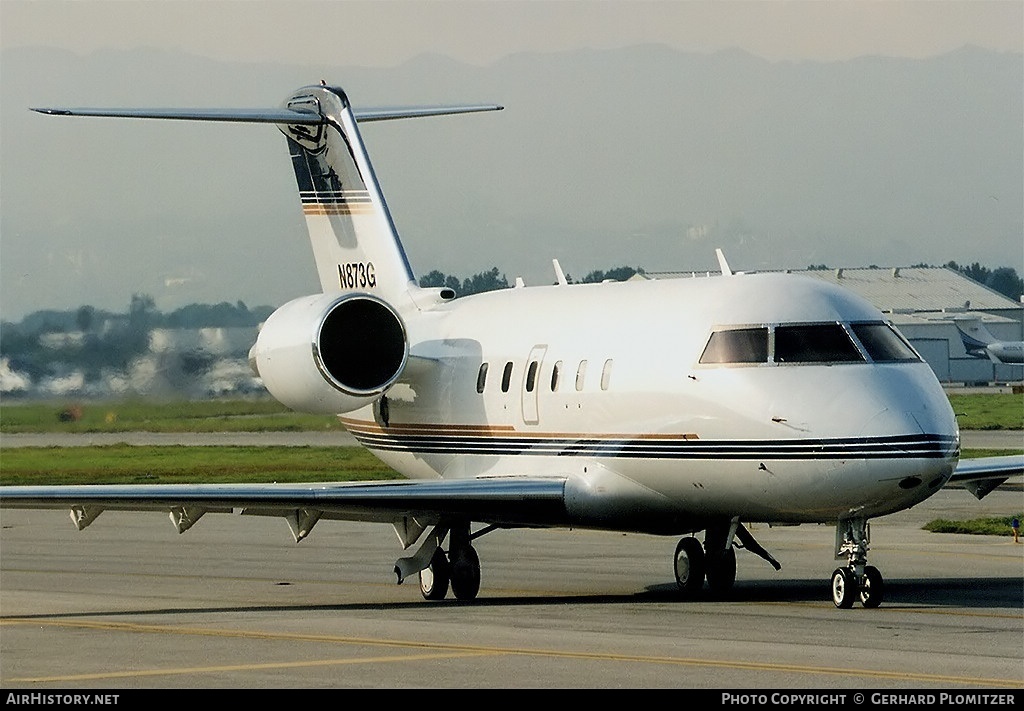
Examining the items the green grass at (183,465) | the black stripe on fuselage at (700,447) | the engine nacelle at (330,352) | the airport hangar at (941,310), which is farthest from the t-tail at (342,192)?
the airport hangar at (941,310)

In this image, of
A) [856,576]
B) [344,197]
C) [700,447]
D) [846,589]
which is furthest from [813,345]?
[344,197]

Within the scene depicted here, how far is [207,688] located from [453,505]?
7008 mm

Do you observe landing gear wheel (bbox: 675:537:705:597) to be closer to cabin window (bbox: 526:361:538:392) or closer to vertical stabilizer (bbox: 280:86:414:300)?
cabin window (bbox: 526:361:538:392)

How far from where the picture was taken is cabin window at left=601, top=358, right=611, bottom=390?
2028 centimetres

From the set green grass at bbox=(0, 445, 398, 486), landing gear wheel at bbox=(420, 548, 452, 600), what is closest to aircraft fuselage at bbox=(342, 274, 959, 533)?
landing gear wheel at bbox=(420, 548, 452, 600)

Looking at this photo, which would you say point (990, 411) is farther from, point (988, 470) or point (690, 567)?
point (690, 567)

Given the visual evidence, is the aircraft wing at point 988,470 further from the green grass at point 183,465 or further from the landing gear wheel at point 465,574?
the green grass at point 183,465

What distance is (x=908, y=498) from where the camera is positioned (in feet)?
58.3

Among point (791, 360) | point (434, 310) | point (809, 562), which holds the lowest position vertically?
point (809, 562)

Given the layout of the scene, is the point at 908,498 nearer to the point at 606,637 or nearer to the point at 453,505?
the point at 606,637

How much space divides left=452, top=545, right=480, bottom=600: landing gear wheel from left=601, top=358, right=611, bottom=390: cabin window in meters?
2.46
